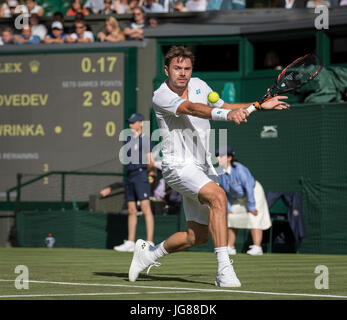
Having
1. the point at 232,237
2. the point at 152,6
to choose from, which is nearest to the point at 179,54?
the point at 232,237

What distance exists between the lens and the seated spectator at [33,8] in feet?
62.2

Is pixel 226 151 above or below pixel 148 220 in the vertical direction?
above

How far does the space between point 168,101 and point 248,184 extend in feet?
20.8

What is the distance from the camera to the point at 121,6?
1852cm

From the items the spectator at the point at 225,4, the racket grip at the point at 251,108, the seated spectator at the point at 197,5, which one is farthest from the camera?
the seated spectator at the point at 197,5

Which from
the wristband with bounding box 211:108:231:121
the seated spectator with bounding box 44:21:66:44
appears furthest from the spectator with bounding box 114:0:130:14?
the wristband with bounding box 211:108:231:121

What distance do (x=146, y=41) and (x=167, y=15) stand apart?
2.49ft

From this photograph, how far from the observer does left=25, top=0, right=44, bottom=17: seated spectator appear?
747 inches

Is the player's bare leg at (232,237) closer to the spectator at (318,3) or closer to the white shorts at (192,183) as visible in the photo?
the spectator at (318,3)

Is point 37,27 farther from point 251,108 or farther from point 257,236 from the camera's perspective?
point 251,108

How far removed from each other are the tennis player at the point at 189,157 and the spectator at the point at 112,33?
388 inches

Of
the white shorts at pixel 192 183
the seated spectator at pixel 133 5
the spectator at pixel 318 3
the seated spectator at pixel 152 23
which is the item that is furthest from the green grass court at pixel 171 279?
the seated spectator at pixel 133 5

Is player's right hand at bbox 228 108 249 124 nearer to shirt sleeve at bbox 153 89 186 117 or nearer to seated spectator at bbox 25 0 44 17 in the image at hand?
shirt sleeve at bbox 153 89 186 117
